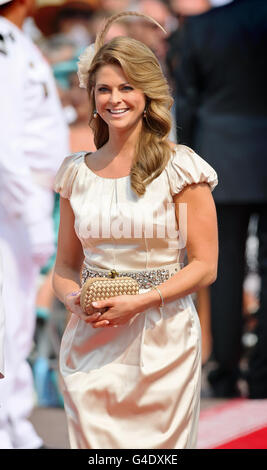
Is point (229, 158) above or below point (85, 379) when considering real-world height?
above

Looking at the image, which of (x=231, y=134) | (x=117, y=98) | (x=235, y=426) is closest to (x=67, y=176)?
(x=117, y=98)

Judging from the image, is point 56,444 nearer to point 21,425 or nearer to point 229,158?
point 21,425

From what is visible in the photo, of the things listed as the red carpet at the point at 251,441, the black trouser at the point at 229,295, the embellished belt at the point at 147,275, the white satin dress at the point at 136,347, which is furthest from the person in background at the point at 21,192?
the embellished belt at the point at 147,275

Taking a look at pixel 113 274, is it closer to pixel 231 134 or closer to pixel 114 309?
pixel 114 309

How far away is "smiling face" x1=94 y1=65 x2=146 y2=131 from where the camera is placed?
2918 mm

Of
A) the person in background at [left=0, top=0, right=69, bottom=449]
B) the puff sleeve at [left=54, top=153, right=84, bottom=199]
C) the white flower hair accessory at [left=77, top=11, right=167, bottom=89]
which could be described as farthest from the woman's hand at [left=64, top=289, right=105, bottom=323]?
the person in background at [left=0, top=0, right=69, bottom=449]

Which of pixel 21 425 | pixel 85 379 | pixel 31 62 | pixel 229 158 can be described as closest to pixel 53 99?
pixel 31 62

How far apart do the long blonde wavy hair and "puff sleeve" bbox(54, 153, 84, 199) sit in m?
0.22

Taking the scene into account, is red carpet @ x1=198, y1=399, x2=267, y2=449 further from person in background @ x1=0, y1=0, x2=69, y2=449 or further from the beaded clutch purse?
the beaded clutch purse

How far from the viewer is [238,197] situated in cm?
530

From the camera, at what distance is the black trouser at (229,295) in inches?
211

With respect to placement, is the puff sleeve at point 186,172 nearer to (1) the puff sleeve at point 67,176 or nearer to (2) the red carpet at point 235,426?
(1) the puff sleeve at point 67,176

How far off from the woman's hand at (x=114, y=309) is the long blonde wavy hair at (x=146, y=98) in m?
0.34
